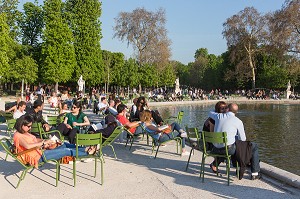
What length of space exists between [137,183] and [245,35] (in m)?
46.2

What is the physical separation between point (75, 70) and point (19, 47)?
21.6 feet

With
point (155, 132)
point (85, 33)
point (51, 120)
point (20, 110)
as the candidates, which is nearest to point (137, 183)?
point (155, 132)

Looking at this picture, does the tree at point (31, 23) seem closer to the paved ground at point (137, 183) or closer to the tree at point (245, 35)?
the tree at point (245, 35)

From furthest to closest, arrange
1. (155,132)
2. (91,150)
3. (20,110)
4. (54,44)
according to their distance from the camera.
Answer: (54,44) < (20,110) < (155,132) < (91,150)

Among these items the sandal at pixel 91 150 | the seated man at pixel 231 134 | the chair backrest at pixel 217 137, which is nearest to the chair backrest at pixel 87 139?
the sandal at pixel 91 150

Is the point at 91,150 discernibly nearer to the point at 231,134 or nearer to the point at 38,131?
the point at 38,131

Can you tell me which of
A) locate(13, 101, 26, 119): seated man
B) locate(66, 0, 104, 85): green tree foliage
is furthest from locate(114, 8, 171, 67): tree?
locate(13, 101, 26, 119): seated man

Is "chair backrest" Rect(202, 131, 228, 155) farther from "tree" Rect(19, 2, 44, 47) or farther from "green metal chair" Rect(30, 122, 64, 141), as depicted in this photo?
"tree" Rect(19, 2, 44, 47)

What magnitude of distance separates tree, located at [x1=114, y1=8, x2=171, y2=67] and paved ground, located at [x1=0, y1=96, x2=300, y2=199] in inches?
1484

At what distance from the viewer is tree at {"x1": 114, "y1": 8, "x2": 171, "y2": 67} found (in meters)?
43.6

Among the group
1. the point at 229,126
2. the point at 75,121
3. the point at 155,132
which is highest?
the point at 229,126

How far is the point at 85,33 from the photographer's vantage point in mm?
44031

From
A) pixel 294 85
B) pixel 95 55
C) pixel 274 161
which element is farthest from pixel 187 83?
pixel 274 161

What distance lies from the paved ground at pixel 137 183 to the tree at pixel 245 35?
44307 mm
